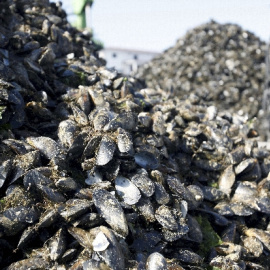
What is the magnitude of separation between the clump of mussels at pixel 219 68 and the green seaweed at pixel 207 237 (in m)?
5.03

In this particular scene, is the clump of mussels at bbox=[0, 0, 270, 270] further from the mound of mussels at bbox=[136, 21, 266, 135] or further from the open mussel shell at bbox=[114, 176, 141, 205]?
the mound of mussels at bbox=[136, 21, 266, 135]

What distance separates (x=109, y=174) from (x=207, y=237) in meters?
0.88

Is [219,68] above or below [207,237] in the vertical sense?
below

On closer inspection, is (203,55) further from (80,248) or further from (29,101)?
(80,248)

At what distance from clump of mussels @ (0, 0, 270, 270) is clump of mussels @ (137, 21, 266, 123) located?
14.1 feet

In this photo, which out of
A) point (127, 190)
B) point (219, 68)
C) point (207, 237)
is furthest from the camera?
point (219, 68)

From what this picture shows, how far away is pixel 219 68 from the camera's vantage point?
8328 millimetres

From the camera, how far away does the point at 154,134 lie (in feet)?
9.90

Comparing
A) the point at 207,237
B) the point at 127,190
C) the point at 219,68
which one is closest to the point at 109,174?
the point at 127,190

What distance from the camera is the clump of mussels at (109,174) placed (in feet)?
7.23

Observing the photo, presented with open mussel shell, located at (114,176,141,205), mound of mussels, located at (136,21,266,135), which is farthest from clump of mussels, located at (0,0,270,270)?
mound of mussels, located at (136,21,266,135)

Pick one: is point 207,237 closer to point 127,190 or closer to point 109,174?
point 127,190

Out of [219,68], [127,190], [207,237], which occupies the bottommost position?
[219,68]

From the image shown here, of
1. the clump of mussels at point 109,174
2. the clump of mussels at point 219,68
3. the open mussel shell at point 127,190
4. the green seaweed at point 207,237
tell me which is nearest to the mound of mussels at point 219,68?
the clump of mussels at point 219,68
